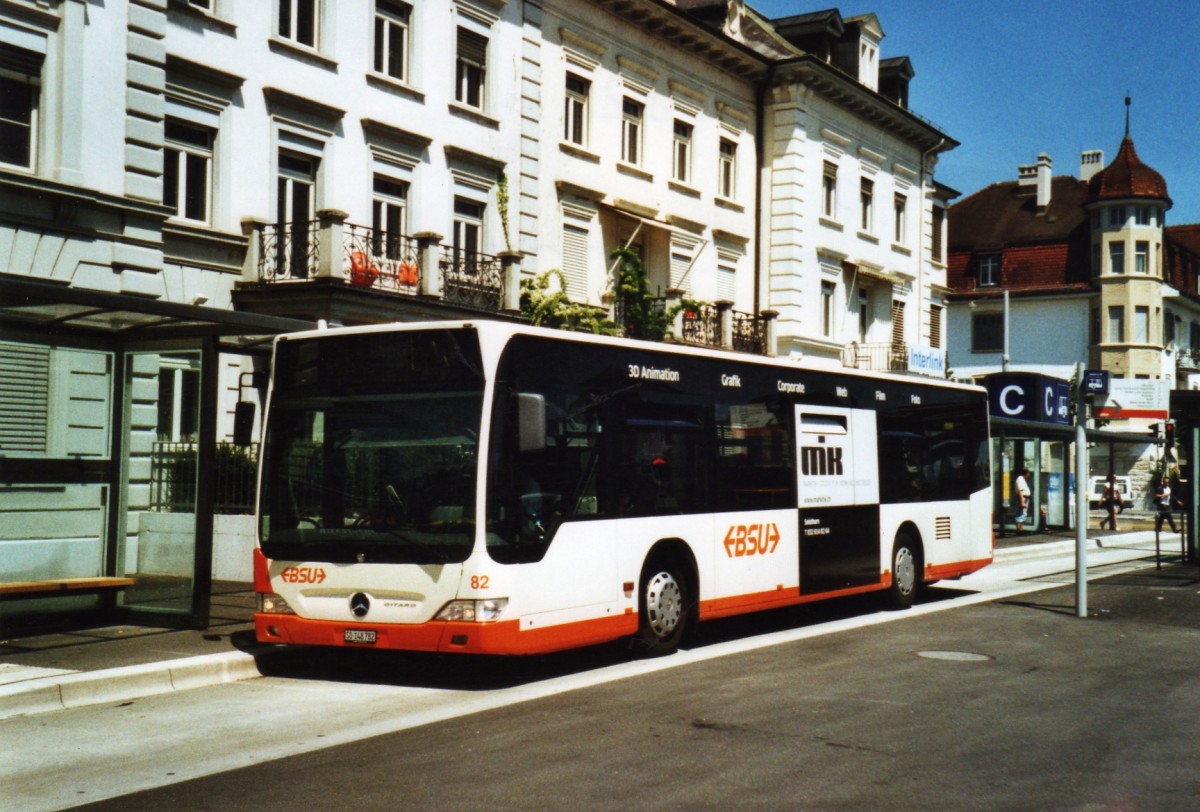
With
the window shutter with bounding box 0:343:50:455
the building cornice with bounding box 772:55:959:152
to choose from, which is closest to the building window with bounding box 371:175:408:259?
the window shutter with bounding box 0:343:50:455

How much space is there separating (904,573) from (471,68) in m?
13.7

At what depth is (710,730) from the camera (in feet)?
29.5

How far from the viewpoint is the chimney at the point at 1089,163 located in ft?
251

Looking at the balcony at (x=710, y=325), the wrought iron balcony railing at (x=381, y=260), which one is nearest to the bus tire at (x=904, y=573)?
the wrought iron balcony railing at (x=381, y=260)

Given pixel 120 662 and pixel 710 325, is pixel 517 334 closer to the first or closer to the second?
pixel 120 662

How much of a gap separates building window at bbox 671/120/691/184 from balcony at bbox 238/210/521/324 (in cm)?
874

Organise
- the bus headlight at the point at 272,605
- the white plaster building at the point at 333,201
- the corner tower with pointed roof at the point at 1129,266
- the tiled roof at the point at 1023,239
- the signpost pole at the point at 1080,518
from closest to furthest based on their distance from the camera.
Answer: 1. the bus headlight at the point at 272,605
2. the white plaster building at the point at 333,201
3. the signpost pole at the point at 1080,518
4. the corner tower with pointed roof at the point at 1129,266
5. the tiled roof at the point at 1023,239

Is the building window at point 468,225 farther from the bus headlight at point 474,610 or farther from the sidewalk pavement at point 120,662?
the bus headlight at point 474,610

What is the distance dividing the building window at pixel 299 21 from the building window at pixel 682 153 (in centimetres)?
1167

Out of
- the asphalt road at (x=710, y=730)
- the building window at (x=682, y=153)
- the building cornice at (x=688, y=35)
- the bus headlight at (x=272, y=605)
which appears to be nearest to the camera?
the asphalt road at (x=710, y=730)

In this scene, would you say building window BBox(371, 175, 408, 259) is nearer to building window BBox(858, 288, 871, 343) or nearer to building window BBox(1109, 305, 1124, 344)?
building window BBox(858, 288, 871, 343)

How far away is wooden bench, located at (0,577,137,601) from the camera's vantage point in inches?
492

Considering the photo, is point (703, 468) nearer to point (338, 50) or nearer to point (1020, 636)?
point (1020, 636)

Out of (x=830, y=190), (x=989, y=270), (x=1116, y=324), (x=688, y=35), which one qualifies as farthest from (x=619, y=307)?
(x=989, y=270)
